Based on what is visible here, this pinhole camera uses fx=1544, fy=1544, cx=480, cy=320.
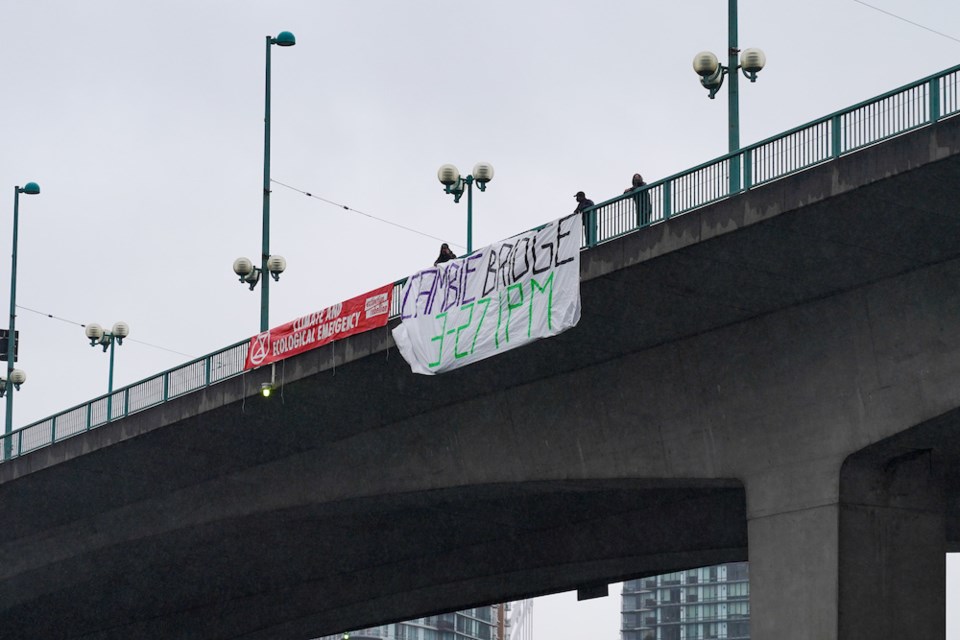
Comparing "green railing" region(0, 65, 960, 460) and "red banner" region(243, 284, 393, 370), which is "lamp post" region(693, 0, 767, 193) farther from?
"red banner" region(243, 284, 393, 370)

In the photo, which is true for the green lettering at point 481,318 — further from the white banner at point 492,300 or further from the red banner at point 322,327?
the red banner at point 322,327

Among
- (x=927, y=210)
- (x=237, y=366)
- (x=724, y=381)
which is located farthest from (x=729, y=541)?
(x=927, y=210)

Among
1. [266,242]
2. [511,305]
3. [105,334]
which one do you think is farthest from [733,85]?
[105,334]

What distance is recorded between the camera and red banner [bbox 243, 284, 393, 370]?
3594cm

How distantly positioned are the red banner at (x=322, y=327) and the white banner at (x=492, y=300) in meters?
0.87

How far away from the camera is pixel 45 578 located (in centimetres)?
5431

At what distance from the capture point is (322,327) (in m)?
37.4

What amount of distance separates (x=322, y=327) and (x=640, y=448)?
8.73 metres

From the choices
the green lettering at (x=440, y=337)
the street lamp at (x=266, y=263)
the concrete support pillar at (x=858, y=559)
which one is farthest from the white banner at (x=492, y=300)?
the street lamp at (x=266, y=263)

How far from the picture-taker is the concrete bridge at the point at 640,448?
2812cm

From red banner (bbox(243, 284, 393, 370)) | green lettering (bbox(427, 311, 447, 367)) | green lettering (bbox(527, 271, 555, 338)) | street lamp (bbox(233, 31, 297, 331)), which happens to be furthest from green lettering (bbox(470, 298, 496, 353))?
street lamp (bbox(233, 31, 297, 331))

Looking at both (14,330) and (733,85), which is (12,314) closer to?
(14,330)

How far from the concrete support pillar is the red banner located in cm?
1034

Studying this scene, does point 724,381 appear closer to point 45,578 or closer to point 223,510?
point 223,510
